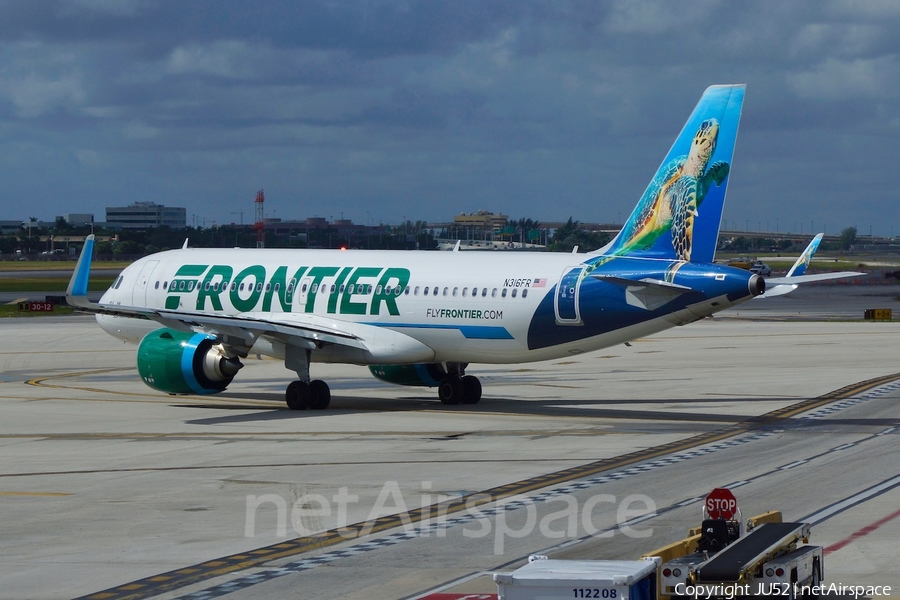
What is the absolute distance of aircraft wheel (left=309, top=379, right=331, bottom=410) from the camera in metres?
37.8

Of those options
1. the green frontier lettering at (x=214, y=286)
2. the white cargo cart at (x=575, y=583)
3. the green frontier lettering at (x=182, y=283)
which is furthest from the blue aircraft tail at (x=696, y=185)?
the white cargo cart at (x=575, y=583)

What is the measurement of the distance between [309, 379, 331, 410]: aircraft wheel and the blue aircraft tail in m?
10.1

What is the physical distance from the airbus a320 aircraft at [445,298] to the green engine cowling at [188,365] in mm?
42

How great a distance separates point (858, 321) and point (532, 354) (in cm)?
5277

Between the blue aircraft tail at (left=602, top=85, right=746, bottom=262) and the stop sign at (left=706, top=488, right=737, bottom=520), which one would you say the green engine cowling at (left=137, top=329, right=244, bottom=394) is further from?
the stop sign at (left=706, top=488, right=737, bottom=520)

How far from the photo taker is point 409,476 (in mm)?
24922

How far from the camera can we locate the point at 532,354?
36156 mm

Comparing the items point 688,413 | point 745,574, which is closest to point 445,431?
point 688,413

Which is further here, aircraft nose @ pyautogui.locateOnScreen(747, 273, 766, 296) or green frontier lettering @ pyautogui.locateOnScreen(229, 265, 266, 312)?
green frontier lettering @ pyautogui.locateOnScreen(229, 265, 266, 312)

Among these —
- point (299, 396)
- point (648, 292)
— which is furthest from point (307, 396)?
Answer: point (648, 292)

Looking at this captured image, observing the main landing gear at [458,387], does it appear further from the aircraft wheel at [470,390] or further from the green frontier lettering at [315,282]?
the green frontier lettering at [315,282]

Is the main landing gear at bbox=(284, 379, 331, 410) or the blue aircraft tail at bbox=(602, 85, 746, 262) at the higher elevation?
the blue aircraft tail at bbox=(602, 85, 746, 262)

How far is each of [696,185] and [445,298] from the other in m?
8.16

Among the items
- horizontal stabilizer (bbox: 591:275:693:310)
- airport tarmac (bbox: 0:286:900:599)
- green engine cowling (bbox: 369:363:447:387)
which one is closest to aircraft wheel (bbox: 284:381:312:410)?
airport tarmac (bbox: 0:286:900:599)
